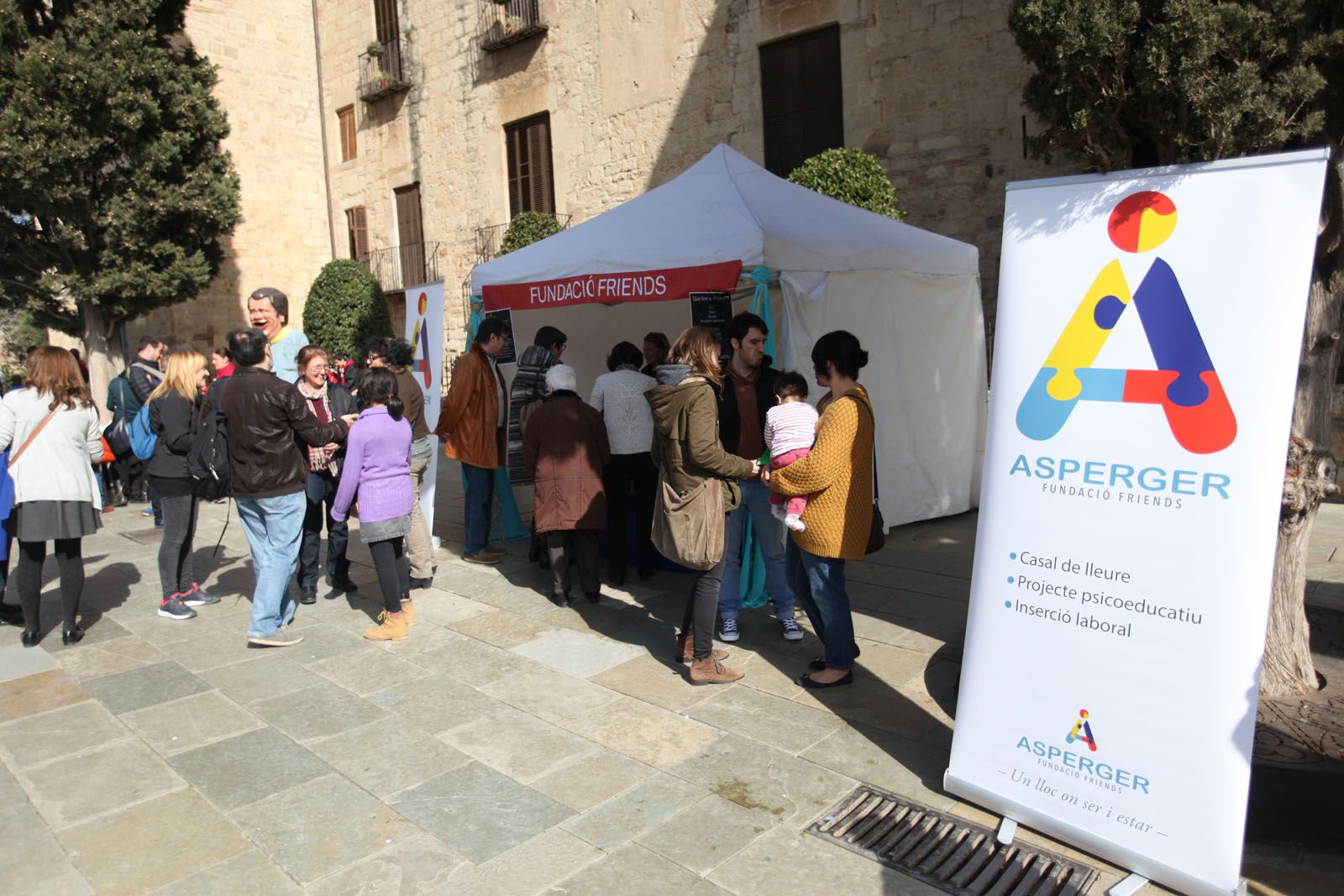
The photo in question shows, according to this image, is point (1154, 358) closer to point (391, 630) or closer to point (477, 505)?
point (391, 630)

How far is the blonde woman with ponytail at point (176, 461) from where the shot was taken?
5.49 meters

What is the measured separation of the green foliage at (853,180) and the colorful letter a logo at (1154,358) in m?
6.86

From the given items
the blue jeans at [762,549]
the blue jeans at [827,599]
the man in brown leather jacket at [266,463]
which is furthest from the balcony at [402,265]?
the blue jeans at [827,599]

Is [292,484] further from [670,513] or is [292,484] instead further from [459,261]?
[459,261]

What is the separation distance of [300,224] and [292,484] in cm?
1677

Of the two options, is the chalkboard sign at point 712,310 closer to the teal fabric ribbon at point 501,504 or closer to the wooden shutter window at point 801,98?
the teal fabric ribbon at point 501,504

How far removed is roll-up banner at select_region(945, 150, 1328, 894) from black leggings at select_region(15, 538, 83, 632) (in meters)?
4.79

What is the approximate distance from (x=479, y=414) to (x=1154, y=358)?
16.0ft

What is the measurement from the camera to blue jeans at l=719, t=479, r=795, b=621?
4605 mm

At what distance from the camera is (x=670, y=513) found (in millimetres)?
4145

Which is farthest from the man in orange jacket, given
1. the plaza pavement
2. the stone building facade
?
the stone building facade

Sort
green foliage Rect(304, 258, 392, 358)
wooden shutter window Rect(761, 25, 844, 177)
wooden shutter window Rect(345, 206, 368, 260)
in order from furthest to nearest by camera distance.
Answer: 1. wooden shutter window Rect(345, 206, 368, 260)
2. green foliage Rect(304, 258, 392, 358)
3. wooden shutter window Rect(761, 25, 844, 177)

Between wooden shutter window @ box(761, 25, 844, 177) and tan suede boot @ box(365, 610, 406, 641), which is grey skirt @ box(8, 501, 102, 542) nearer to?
tan suede boot @ box(365, 610, 406, 641)

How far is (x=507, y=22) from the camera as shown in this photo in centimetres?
1567
